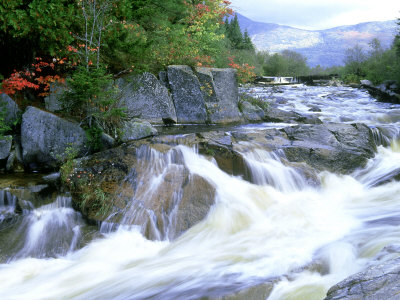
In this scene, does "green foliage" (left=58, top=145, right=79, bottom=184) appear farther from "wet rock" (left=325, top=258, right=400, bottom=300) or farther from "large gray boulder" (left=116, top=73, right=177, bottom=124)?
"wet rock" (left=325, top=258, right=400, bottom=300)

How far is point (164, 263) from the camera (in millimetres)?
4527

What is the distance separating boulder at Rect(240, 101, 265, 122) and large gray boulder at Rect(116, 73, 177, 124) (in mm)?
2619

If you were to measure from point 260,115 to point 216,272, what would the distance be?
762cm

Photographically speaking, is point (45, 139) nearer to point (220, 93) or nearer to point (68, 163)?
point (68, 163)

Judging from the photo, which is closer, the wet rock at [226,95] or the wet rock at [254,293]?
the wet rock at [254,293]

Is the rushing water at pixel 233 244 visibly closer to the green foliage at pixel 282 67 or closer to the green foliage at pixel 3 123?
the green foliage at pixel 3 123

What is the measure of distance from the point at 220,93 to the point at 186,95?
3.92 feet

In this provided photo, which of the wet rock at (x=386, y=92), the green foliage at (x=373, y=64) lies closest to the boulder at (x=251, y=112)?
the wet rock at (x=386, y=92)

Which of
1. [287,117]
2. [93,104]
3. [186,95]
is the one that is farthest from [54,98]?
[287,117]

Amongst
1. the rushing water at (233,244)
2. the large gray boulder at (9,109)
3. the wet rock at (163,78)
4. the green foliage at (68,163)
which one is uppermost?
the wet rock at (163,78)

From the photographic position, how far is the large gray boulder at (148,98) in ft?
28.7

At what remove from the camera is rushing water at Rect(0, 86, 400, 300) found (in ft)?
13.0

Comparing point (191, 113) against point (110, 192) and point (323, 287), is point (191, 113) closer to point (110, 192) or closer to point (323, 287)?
point (110, 192)

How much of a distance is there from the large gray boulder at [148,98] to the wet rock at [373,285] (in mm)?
7128
